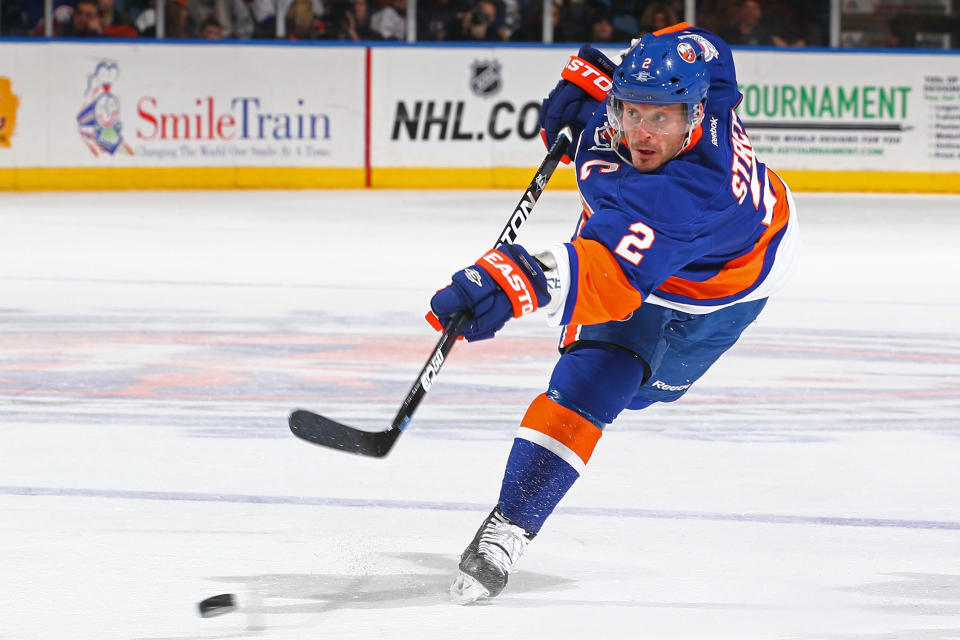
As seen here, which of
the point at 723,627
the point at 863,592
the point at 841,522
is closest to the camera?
the point at 723,627

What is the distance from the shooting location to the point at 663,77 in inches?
95.8

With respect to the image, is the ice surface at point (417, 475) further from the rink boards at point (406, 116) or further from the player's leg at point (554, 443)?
the rink boards at point (406, 116)

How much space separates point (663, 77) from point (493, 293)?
0.49m

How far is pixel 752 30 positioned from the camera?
11867 millimetres

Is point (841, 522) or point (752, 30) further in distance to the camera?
point (752, 30)

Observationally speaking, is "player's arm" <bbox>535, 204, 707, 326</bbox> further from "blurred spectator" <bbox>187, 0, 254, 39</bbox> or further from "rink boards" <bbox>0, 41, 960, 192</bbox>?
"blurred spectator" <bbox>187, 0, 254, 39</bbox>

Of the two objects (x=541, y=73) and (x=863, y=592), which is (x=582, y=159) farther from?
(x=541, y=73)

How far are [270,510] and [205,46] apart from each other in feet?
28.6

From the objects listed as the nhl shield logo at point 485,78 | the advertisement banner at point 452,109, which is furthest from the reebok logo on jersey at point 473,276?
the nhl shield logo at point 485,78

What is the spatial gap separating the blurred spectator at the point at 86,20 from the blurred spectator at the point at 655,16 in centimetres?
406

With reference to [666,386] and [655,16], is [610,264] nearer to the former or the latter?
[666,386]

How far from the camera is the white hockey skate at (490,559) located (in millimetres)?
2490

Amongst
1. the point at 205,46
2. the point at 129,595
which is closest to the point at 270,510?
the point at 129,595

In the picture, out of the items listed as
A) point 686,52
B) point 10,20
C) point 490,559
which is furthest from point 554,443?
point 10,20
